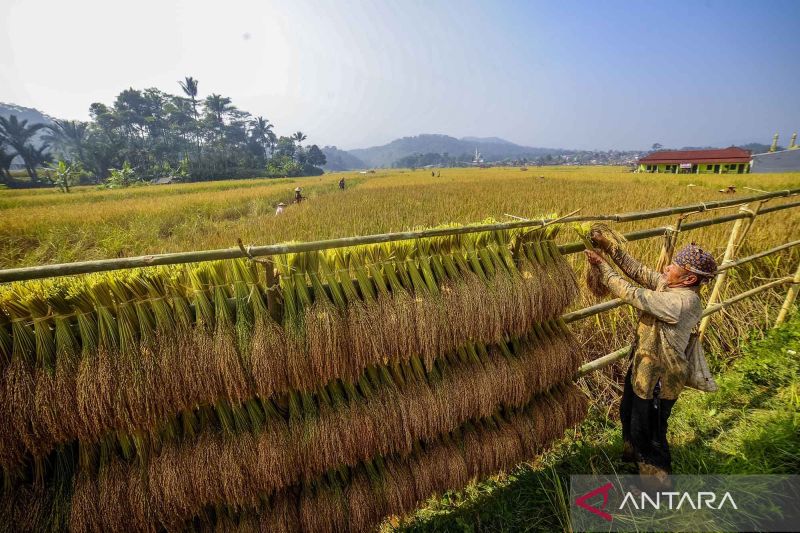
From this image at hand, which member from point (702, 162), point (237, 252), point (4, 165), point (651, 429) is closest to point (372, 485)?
point (237, 252)

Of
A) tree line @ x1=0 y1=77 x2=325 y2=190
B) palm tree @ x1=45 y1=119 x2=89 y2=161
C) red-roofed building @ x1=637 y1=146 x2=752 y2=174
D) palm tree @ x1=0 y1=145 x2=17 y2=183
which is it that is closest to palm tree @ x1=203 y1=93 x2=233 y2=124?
tree line @ x1=0 y1=77 x2=325 y2=190

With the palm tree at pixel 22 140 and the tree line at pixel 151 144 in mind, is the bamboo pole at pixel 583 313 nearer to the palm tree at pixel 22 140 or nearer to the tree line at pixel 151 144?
the tree line at pixel 151 144

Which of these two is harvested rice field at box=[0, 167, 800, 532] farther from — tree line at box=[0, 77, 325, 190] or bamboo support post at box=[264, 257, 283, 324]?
tree line at box=[0, 77, 325, 190]

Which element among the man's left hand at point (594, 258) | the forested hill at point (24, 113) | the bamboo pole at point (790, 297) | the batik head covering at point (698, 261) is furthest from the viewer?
the forested hill at point (24, 113)

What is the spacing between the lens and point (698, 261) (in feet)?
6.00

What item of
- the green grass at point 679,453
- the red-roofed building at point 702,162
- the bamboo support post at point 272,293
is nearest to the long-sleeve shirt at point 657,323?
the green grass at point 679,453

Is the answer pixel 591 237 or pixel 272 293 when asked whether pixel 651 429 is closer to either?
pixel 591 237

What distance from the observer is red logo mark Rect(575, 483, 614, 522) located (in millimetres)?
2250

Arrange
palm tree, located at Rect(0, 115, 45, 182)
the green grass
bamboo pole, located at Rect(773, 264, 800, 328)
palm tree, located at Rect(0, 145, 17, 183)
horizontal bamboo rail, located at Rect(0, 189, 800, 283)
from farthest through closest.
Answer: palm tree, located at Rect(0, 115, 45, 182), palm tree, located at Rect(0, 145, 17, 183), bamboo pole, located at Rect(773, 264, 800, 328), the green grass, horizontal bamboo rail, located at Rect(0, 189, 800, 283)

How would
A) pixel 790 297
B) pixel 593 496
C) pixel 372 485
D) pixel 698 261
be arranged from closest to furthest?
pixel 698 261 < pixel 372 485 < pixel 593 496 < pixel 790 297

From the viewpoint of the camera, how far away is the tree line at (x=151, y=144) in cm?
3784

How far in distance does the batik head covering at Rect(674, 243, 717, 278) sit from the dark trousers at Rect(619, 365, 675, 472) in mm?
864

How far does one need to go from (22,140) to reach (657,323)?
59504mm

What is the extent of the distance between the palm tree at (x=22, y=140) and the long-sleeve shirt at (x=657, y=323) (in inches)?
2005
